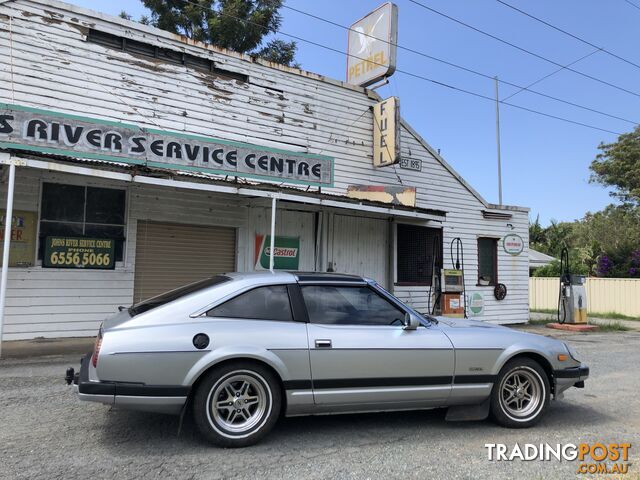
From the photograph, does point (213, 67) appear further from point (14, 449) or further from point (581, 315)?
point (581, 315)

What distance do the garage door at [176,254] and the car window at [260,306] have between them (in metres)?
5.98

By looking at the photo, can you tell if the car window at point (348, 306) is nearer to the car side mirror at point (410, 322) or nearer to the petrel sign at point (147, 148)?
the car side mirror at point (410, 322)

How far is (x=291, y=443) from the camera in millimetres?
4289

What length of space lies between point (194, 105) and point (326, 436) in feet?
26.6

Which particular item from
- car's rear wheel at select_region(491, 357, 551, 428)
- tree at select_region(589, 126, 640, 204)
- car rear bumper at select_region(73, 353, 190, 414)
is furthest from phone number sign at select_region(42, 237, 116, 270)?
tree at select_region(589, 126, 640, 204)

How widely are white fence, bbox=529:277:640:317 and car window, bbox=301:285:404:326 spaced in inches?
802

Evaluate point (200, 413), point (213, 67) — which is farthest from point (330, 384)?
point (213, 67)

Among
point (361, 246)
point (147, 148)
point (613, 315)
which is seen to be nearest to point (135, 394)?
point (147, 148)

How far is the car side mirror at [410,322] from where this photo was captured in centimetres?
460

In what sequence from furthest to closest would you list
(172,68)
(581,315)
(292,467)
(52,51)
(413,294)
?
(581,315) < (413,294) < (172,68) < (52,51) < (292,467)

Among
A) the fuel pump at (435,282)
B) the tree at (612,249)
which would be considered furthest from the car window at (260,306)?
the tree at (612,249)

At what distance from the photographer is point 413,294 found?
13.1 metres

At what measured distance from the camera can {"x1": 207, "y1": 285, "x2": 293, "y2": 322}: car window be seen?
14.2 feet

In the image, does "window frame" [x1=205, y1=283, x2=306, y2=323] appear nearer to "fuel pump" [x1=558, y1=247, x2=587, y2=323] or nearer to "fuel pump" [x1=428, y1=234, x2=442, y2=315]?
"fuel pump" [x1=428, y1=234, x2=442, y2=315]
